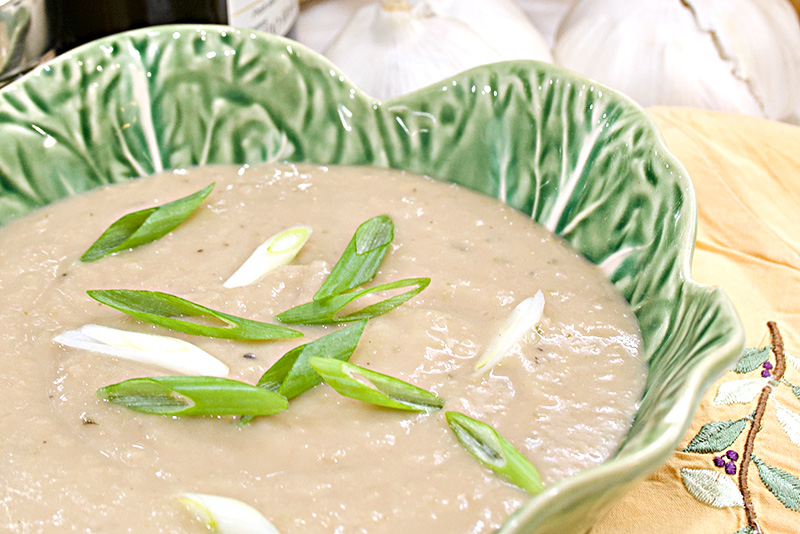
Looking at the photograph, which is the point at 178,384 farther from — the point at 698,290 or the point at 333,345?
the point at 698,290

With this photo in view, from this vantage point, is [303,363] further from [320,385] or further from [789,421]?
[789,421]

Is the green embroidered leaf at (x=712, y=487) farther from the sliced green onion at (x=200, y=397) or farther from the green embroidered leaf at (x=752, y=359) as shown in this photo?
the sliced green onion at (x=200, y=397)

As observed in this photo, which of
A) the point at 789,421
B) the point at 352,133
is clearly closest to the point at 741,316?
the point at 789,421

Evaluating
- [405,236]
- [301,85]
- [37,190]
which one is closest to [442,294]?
[405,236]

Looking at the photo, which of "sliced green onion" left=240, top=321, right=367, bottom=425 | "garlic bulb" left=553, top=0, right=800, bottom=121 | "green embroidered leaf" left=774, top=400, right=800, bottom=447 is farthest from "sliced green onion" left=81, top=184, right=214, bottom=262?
"garlic bulb" left=553, top=0, right=800, bottom=121

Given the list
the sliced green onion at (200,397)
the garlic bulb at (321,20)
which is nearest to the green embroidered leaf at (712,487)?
the sliced green onion at (200,397)
